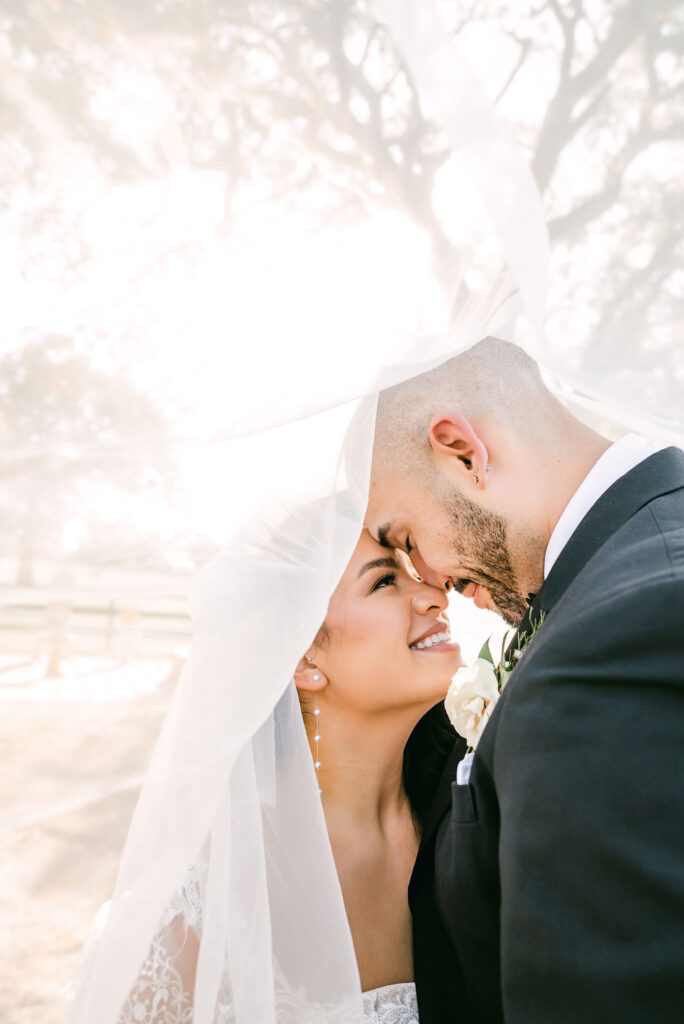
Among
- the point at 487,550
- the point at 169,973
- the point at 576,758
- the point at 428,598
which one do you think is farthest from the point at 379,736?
the point at 576,758

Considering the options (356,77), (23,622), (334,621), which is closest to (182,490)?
(23,622)

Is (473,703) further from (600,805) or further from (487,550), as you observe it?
(600,805)

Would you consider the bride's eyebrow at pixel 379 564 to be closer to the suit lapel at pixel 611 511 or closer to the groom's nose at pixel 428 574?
the groom's nose at pixel 428 574

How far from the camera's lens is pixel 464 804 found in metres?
1.66

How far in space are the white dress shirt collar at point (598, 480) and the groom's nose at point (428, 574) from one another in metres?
0.61

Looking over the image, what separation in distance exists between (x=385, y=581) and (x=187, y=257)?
1596 millimetres

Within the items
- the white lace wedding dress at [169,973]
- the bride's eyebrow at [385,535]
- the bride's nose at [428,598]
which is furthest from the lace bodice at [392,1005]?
the bride's eyebrow at [385,535]

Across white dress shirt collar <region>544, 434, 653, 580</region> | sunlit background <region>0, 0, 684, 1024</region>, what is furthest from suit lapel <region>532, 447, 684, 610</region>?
sunlit background <region>0, 0, 684, 1024</region>

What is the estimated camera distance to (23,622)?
156 cm

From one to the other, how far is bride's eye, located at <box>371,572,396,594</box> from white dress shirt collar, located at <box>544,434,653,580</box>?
0.82 meters

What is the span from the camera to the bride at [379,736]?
2623 millimetres

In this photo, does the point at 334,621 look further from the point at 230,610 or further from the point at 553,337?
the point at 553,337

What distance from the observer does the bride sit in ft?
8.61

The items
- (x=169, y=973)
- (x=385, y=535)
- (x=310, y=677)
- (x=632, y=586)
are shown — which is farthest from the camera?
(x=310, y=677)
